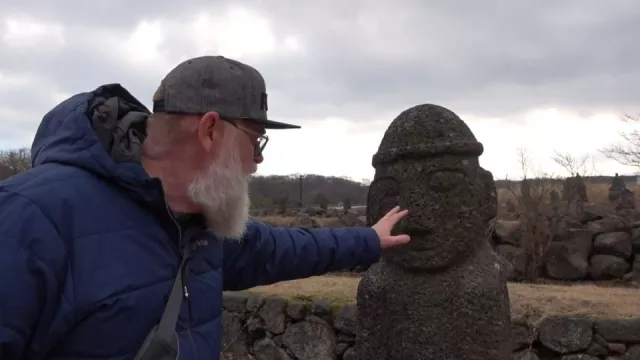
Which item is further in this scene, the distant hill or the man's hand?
the distant hill

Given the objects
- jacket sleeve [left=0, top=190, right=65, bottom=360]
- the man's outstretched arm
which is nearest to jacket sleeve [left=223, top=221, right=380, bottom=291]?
the man's outstretched arm

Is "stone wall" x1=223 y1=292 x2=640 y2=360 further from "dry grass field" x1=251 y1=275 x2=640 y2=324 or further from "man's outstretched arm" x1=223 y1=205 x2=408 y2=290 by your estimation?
"man's outstretched arm" x1=223 y1=205 x2=408 y2=290

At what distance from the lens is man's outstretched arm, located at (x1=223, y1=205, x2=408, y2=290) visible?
226 centimetres

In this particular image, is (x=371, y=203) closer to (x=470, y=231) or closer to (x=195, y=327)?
(x=470, y=231)

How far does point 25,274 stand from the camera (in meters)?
1.44

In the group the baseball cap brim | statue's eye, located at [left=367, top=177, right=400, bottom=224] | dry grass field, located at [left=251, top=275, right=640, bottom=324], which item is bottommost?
dry grass field, located at [left=251, top=275, right=640, bottom=324]

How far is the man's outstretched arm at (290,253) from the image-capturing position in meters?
2.26

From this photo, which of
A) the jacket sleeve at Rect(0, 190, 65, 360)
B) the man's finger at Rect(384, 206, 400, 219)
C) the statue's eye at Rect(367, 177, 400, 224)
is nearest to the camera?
the jacket sleeve at Rect(0, 190, 65, 360)

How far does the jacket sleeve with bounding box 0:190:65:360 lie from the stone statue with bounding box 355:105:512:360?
187 centimetres

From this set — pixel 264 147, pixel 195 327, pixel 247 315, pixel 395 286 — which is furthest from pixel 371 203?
pixel 247 315

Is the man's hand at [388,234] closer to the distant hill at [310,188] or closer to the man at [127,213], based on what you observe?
the man at [127,213]

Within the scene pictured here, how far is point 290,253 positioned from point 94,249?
875 millimetres

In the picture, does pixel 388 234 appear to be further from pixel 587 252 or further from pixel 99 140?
pixel 587 252

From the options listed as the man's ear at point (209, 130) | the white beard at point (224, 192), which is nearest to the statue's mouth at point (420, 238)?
the white beard at point (224, 192)
